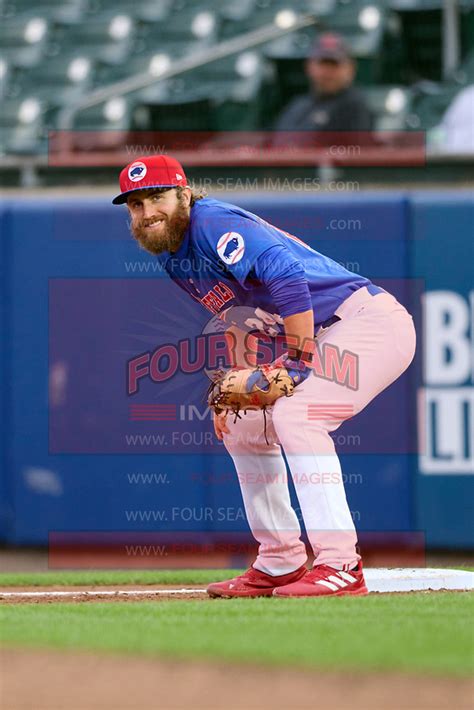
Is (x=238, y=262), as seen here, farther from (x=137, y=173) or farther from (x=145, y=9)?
(x=145, y=9)

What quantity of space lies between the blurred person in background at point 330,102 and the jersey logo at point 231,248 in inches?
121

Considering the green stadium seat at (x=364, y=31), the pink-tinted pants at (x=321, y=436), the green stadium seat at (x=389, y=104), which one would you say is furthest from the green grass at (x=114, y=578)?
the green stadium seat at (x=364, y=31)

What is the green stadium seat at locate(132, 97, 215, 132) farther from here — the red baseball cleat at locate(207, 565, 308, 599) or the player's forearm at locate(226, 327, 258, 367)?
the red baseball cleat at locate(207, 565, 308, 599)

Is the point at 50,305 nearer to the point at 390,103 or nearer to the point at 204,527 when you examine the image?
the point at 204,527

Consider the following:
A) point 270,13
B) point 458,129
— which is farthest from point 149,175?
point 270,13

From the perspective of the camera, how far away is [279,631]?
3.32m

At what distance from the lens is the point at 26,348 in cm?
638

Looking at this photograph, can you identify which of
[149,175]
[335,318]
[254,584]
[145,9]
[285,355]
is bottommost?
[254,584]

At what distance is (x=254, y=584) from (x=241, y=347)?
2.79 feet

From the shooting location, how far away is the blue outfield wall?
619 cm

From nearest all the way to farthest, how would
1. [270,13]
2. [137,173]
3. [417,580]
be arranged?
[137,173], [417,580], [270,13]

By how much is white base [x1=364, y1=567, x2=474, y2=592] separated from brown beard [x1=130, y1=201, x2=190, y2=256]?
1.41 metres

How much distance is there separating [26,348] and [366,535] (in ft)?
6.24

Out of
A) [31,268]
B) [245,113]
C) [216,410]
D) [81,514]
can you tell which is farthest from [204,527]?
[245,113]
